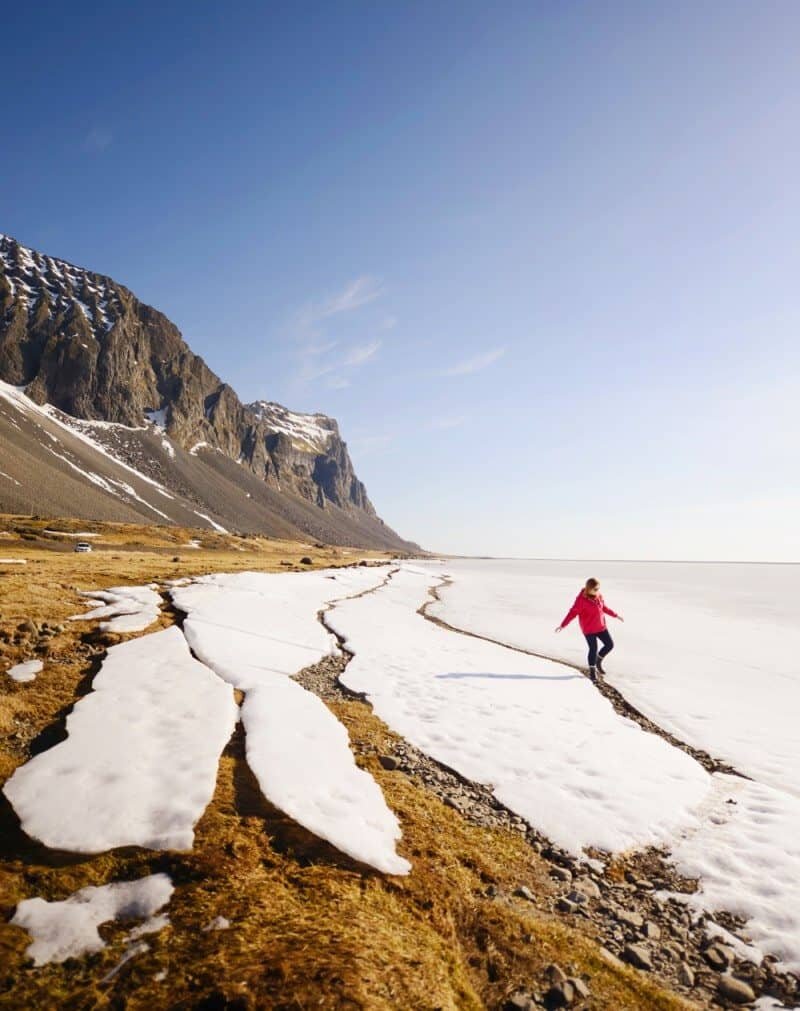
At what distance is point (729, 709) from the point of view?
40.6 ft

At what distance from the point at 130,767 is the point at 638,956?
5988mm

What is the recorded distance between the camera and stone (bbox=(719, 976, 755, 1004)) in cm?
410

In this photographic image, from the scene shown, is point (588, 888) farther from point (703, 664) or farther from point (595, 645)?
point (703, 664)

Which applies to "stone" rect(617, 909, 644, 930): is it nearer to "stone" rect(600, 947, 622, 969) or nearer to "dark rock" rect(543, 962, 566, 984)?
"stone" rect(600, 947, 622, 969)

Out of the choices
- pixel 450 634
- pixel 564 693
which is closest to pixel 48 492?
pixel 450 634

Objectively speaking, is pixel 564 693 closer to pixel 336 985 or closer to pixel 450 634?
pixel 450 634

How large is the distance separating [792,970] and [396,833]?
12.2ft

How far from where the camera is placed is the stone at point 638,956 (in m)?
4.34

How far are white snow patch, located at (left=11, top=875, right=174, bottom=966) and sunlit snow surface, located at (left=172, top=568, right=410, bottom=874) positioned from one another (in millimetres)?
1649

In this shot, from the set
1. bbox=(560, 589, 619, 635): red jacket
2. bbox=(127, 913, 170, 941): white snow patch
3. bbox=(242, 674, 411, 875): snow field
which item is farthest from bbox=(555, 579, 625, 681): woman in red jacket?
bbox=(127, 913, 170, 941): white snow patch

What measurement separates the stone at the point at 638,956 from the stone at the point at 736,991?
1.79 ft

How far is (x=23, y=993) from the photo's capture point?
320 centimetres

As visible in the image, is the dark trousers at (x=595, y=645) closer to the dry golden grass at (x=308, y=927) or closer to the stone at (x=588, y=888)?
the dry golden grass at (x=308, y=927)

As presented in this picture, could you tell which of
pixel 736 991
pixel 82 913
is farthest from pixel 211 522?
pixel 736 991
